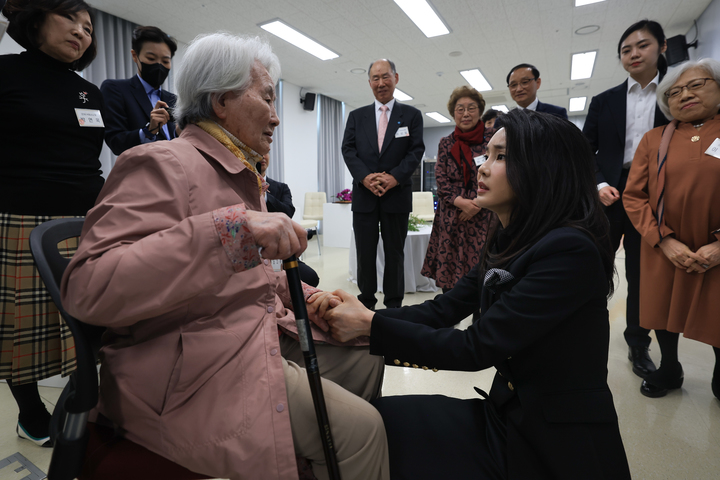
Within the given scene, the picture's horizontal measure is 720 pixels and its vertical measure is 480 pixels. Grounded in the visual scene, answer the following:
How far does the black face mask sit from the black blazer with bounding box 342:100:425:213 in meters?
1.38

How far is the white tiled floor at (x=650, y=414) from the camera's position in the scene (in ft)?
4.78

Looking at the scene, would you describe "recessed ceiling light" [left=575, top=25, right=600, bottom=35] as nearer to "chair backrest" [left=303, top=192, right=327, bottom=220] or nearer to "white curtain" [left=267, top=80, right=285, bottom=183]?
"chair backrest" [left=303, top=192, right=327, bottom=220]

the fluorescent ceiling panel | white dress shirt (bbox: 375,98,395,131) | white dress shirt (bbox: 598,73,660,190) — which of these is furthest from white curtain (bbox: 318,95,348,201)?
white dress shirt (bbox: 598,73,660,190)

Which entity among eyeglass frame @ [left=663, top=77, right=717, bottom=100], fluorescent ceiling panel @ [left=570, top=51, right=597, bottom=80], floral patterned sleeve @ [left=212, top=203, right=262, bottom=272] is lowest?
floral patterned sleeve @ [left=212, top=203, right=262, bottom=272]

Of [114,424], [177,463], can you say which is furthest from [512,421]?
[114,424]

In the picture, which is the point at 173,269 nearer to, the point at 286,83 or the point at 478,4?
the point at 478,4

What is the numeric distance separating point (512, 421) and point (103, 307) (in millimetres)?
880

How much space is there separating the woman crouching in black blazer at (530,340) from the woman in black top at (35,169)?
4.18 feet

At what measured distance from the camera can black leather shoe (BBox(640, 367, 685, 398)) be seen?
1.95 meters

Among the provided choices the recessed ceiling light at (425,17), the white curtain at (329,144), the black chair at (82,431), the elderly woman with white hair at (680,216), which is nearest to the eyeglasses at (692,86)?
the elderly woman with white hair at (680,216)

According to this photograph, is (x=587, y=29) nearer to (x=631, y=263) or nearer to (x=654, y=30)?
(x=654, y=30)

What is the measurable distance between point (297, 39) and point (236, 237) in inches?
239

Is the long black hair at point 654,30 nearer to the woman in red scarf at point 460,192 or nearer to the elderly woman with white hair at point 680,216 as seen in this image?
the elderly woman with white hair at point 680,216

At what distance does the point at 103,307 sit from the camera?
667 millimetres
